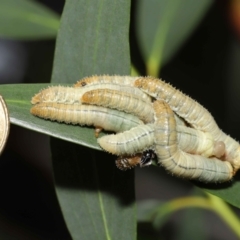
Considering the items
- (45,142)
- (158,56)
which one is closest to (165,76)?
(45,142)

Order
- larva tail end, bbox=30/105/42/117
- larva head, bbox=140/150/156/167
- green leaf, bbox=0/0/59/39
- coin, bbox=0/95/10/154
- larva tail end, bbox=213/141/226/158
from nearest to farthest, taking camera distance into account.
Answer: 1. coin, bbox=0/95/10/154
2. larva tail end, bbox=30/105/42/117
3. larva head, bbox=140/150/156/167
4. larva tail end, bbox=213/141/226/158
5. green leaf, bbox=0/0/59/39

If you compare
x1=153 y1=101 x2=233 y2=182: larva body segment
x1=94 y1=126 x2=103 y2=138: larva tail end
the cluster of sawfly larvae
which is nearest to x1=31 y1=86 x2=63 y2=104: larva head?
the cluster of sawfly larvae

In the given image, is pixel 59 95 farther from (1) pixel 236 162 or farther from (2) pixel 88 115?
(1) pixel 236 162

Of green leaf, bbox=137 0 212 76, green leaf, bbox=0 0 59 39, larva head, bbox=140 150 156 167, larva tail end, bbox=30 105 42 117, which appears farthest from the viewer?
green leaf, bbox=137 0 212 76

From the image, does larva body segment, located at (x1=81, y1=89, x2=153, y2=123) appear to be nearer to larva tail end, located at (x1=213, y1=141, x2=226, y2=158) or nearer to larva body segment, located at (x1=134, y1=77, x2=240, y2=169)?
larva body segment, located at (x1=134, y1=77, x2=240, y2=169)

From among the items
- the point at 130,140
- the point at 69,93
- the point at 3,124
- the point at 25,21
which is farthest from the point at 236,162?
the point at 25,21

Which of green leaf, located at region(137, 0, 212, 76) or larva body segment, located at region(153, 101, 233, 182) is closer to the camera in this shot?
larva body segment, located at region(153, 101, 233, 182)

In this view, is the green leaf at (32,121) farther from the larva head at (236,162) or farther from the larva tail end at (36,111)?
the larva head at (236,162)

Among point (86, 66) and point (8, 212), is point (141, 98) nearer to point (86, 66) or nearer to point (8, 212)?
point (86, 66)
